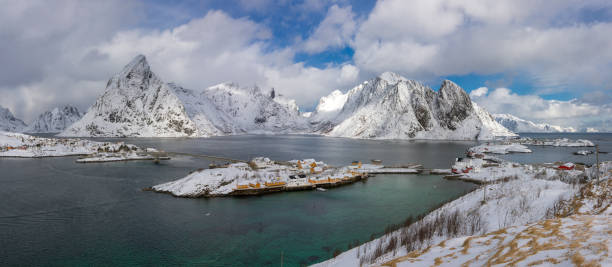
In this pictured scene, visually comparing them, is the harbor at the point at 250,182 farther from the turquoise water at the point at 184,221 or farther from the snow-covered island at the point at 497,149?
the snow-covered island at the point at 497,149

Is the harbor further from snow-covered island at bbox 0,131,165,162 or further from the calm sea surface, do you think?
snow-covered island at bbox 0,131,165,162

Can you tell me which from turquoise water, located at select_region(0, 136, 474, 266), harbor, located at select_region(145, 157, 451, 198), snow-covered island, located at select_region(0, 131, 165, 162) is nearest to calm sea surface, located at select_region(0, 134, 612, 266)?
turquoise water, located at select_region(0, 136, 474, 266)

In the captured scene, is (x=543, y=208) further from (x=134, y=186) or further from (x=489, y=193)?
(x=134, y=186)

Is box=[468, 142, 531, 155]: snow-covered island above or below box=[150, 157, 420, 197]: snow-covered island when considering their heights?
above

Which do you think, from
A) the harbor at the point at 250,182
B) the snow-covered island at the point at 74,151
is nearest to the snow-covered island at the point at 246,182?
the harbor at the point at 250,182

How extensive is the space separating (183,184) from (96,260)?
2385 cm

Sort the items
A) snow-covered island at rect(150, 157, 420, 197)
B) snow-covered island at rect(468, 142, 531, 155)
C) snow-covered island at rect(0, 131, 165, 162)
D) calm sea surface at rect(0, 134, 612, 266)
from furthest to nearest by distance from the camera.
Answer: snow-covered island at rect(468, 142, 531, 155), snow-covered island at rect(0, 131, 165, 162), snow-covered island at rect(150, 157, 420, 197), calm sea surface at rect(0, 134, 612, 266)

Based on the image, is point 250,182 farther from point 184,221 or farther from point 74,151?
point 74,151

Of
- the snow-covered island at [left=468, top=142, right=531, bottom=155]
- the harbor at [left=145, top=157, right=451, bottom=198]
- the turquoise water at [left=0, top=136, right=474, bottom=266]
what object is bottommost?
the turquoise water at [left=0, top=136, right=474, bottom=266]

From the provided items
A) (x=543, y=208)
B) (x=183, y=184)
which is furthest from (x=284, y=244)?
(x=183, y=184)

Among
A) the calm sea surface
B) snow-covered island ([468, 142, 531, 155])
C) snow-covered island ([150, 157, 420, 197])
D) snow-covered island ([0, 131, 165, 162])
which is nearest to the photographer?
the calm sea surface

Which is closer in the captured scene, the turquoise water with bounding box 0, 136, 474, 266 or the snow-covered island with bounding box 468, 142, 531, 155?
the turquoise water with bounding box 0, 136, 474, 266

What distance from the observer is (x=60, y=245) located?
25828 mm

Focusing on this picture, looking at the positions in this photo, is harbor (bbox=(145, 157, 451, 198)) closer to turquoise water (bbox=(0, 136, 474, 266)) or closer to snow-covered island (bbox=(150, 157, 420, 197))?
snow-covered island (bbox=(150, 157, 420, 197))
